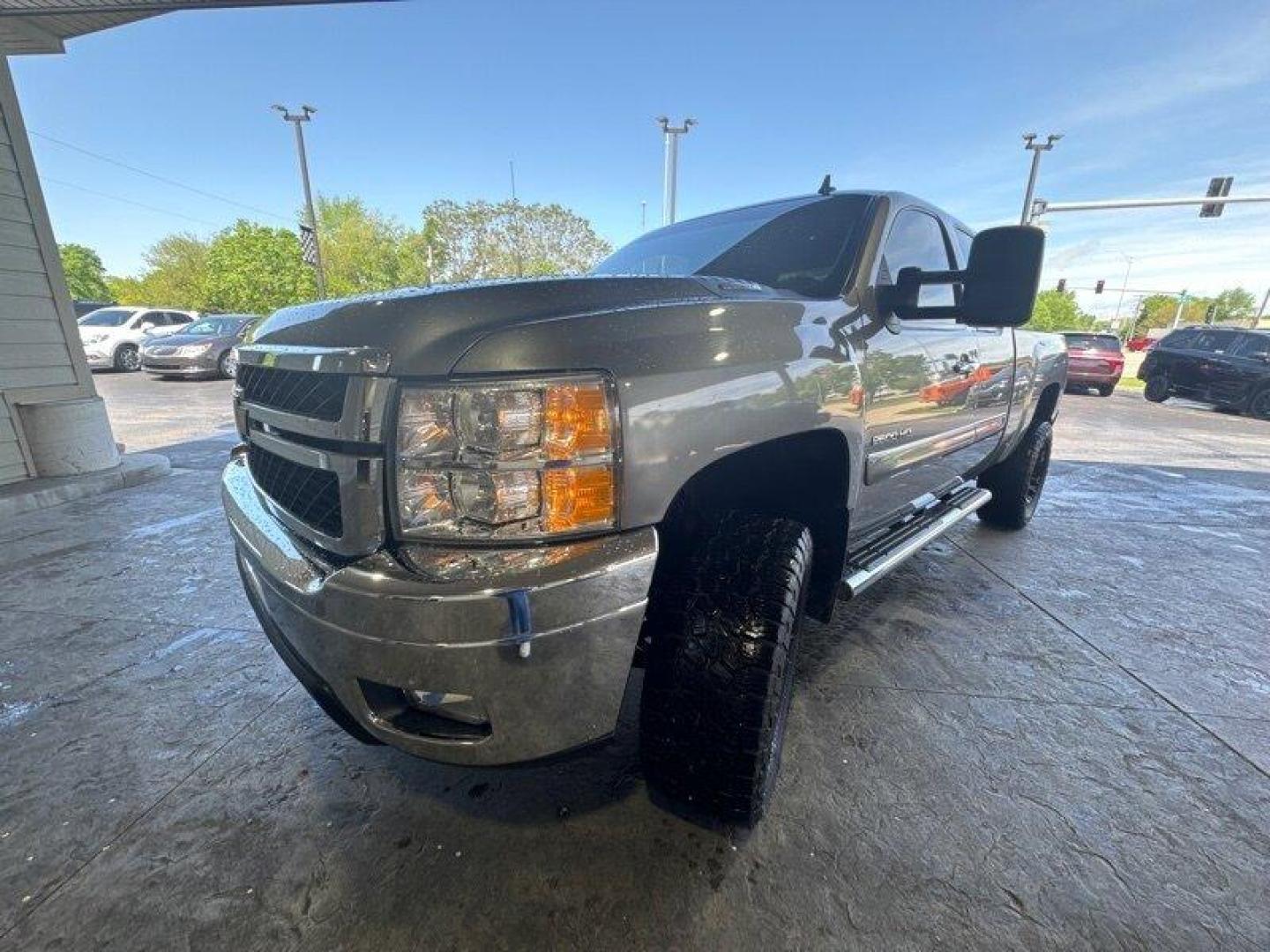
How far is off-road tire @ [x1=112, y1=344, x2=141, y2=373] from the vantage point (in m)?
13.5

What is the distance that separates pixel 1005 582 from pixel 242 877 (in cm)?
358

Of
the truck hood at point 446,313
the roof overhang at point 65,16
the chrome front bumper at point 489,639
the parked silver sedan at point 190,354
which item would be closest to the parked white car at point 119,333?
the parked silver sedan at point 190,354

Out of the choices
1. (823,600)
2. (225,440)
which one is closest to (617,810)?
(823,600)

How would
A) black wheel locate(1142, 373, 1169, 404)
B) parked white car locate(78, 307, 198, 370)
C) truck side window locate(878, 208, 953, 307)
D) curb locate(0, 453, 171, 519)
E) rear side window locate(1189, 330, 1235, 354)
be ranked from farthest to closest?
black wheel locate(1142, 373, 1169, 404), parked white car locate(78, 307, 198, 370), rear side window locate(1189, 330, 1235, 354), curb locate(0, 453, 171, 519), truck side window locate(878, 208, 953, 307)

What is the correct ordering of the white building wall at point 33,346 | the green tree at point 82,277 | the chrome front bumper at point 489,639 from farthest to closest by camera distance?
the green tree at point 82,277, the white building wall at point 33,346, the chrome front bumper at point 489,639

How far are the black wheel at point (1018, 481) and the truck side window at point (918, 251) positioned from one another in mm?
1838

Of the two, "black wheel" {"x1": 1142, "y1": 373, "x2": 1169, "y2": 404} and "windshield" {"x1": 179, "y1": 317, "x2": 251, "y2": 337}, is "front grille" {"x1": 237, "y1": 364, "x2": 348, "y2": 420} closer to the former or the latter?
"windshield" {"x1": 179, "y1": 317, "x2": 251, "y2": 337}

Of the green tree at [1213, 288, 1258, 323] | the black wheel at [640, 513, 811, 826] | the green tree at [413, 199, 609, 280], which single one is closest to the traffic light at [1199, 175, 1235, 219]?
the black wheel at [640, 513, 811, 826]

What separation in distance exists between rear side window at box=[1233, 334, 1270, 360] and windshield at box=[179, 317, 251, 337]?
20.9 meters

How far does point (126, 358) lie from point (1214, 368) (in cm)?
2430

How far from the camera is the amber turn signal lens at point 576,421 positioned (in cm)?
112

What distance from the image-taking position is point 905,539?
96.4 inches

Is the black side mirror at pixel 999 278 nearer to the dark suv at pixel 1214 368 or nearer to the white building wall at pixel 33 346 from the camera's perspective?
→ the white building wall at pixel 33 346

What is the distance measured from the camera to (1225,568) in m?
3.52
